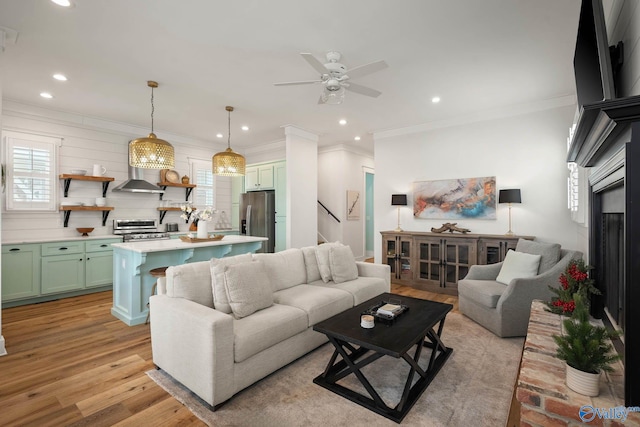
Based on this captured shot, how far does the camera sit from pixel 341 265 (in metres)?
3.65

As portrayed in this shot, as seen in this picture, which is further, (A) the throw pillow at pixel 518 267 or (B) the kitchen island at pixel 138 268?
(B) the kitchen island at pixel 138 268

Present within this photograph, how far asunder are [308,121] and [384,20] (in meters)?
2.88

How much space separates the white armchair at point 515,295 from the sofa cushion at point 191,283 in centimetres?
280

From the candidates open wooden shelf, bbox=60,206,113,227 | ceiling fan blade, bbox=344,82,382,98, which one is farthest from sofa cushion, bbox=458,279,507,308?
open wooden shelf, bbox=60,206,113,227

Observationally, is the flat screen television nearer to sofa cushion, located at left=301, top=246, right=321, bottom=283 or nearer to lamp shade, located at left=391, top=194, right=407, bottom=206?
sofa cushion, located at left=301, top=246, right=321, bottom=283

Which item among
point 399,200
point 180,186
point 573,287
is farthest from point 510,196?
point 180,186

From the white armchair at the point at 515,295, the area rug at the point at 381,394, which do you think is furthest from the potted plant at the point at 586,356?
the white armchair at the point at 515,295

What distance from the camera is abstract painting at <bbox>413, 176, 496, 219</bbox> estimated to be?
4.75 m

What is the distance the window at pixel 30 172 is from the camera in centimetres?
441

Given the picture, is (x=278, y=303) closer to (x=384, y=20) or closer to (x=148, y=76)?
(x=384, y=20)

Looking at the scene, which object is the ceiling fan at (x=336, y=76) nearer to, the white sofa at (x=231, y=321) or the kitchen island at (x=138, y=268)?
the white sofa at (x=231, y=321)

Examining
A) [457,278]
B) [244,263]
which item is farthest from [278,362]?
[457,278]

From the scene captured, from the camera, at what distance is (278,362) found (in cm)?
241

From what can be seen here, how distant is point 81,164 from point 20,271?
1.85 m
